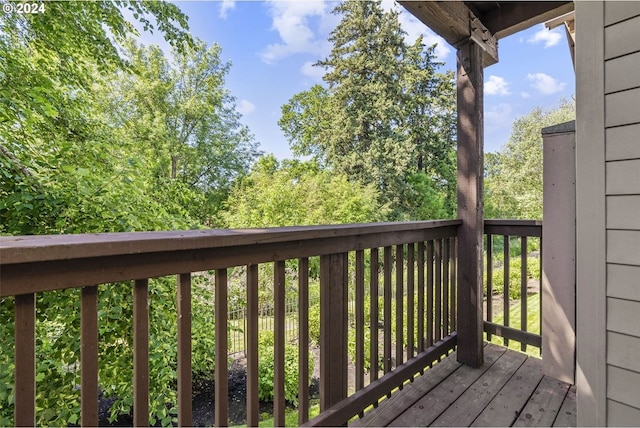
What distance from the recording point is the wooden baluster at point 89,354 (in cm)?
83

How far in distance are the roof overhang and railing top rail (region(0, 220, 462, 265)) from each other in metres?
1.45

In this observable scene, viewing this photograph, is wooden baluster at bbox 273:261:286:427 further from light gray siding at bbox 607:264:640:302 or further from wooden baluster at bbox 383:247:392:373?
light gray siding at bbox 607:264:640:302

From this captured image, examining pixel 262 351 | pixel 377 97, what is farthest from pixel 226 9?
pixel 262 351

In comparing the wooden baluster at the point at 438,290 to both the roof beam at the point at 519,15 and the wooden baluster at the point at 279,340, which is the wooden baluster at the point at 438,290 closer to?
the wooden baluster at the point at 279,340

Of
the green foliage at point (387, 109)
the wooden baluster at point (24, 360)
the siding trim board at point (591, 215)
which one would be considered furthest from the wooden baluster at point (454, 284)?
the green foliage at point (387, 109)

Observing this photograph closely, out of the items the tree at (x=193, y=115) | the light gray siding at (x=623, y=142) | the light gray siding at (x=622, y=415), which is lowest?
the light gray siding at (x=622, y=415)

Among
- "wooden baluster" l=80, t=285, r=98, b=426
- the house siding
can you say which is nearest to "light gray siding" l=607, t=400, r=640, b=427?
the house siding

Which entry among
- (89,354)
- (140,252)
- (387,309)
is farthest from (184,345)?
(387,309)

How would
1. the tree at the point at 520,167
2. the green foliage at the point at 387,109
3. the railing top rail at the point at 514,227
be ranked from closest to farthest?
the railing top rail at the point at 514,227
the green foliage at the point at 387,109
the tree at the point at 520,167

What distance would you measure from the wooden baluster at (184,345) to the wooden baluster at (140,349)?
0.10 metres

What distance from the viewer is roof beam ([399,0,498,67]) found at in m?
1.83

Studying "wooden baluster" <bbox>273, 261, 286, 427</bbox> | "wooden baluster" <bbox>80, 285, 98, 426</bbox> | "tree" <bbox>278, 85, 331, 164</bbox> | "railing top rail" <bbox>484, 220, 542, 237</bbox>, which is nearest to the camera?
"wooden baluster" <bbox>80, 285, 98, 426</bbox>

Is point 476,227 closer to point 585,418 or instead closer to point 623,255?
point 623,255

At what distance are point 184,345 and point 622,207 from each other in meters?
1.59
